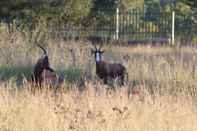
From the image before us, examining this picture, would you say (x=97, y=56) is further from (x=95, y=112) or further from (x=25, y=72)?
(x=95, y=112)

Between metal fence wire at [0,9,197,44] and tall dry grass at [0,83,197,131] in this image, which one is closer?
tall dry grass at [0,83,197,131]

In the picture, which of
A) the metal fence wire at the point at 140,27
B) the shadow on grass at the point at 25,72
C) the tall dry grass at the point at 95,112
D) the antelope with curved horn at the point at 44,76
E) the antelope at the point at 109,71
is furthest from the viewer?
the metal fence wire at the point at 140,27

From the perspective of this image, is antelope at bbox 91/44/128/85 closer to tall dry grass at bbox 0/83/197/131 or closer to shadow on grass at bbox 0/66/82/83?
shadow on grass at bbox 0/66/82/83

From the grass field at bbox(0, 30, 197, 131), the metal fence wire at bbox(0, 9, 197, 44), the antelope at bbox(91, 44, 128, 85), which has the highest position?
the grass field at bbox(0, 30, 197, 131)

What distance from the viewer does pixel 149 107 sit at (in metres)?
7.53

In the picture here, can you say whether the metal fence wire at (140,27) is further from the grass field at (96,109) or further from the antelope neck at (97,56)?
the grass field at (96,109)

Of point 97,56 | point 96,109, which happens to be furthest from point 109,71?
point 96,109

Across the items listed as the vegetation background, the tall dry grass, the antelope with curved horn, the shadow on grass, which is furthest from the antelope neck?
the tall dry grass

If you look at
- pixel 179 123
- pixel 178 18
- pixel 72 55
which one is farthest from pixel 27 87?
pixel 178 18

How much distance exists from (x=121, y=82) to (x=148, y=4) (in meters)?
25.3

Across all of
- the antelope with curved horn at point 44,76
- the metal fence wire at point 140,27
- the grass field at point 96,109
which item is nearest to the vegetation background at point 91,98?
the grass field at point 96,109

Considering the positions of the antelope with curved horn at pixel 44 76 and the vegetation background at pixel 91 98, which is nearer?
the vegetation background at pixel 91 98

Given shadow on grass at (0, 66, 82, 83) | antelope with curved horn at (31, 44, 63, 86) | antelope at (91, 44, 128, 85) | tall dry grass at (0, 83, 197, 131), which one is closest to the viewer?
tall dry grass at (0, 83, 197, 131)

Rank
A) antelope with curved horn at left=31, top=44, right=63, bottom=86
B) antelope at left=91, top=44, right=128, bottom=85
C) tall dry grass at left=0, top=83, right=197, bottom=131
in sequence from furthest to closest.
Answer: antelope at left=91, top=44, right=128, bottom=85, antelope with curved horn at left=31, top=44, right=63, bottom=86, tall dry grass at left=0, top=83, right=197, bottom=131
